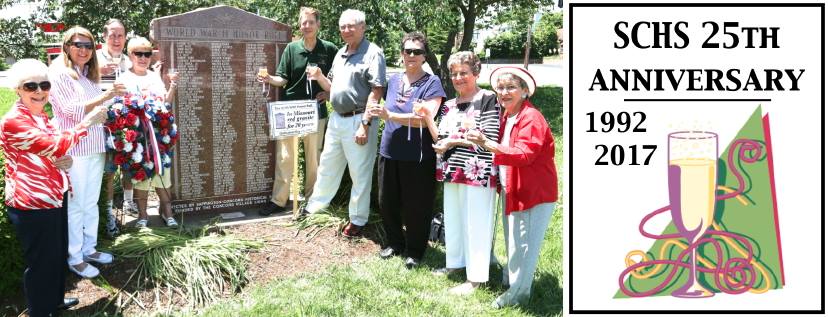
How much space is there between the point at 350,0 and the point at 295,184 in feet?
28.0

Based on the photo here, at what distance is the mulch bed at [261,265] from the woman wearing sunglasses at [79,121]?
0.16 meters

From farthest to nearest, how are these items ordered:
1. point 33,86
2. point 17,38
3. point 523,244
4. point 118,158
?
1. point 17,38
2. point 118,158
3. point 523,244
4. point 33,86

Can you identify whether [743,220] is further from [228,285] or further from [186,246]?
[186,246]

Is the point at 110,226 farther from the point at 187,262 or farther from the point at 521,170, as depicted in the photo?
the point at 521,170

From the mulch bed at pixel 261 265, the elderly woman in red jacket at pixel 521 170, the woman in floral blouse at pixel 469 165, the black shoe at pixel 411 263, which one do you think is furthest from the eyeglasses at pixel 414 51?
the mulch bed at pixel 261 265

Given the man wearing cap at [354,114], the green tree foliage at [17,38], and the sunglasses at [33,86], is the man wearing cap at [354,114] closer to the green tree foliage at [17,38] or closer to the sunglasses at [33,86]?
the sunglasses at [33,86]

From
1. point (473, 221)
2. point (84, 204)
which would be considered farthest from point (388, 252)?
point (84, 204)

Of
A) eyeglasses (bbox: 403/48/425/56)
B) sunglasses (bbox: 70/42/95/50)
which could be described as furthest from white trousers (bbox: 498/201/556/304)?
sunglasses (bbox: 70/42/95/50)

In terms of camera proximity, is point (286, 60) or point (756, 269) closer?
point (756, 269)

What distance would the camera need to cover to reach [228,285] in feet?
16.1

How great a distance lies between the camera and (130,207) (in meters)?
5.91

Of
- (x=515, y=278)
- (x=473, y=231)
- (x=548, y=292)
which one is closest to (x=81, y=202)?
(x=473, y=231)

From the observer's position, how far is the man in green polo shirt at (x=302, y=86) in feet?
19.9

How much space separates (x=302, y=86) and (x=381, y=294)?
2.34m
